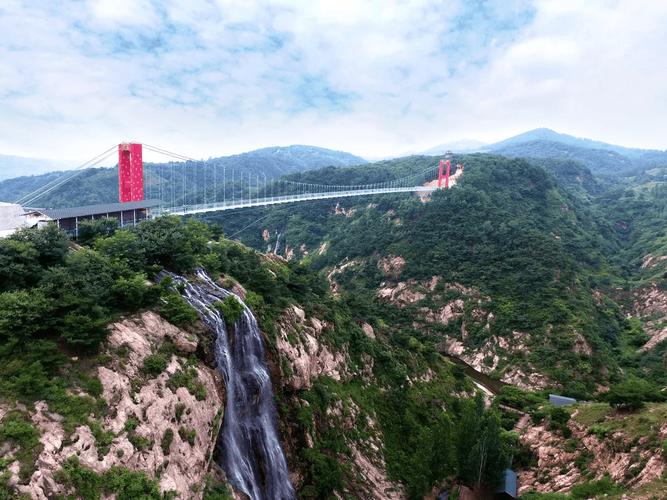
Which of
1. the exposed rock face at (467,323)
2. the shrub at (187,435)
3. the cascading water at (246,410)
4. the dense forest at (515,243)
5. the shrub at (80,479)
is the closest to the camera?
the shrub at (80,479)

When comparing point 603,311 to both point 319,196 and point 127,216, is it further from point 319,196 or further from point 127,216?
point 127,216

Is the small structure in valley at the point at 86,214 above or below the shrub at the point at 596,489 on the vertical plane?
above

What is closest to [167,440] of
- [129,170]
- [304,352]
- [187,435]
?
[187,435]

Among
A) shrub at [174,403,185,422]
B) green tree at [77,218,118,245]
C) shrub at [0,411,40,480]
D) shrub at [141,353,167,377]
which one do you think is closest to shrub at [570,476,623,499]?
shrub at [174,403,185,422]

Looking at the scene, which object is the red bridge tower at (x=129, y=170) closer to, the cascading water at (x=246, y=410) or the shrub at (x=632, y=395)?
the cascading water at (x=246, y=410)

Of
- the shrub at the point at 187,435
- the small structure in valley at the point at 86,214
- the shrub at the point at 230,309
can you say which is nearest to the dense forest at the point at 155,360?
the shrub at the point at 230,309

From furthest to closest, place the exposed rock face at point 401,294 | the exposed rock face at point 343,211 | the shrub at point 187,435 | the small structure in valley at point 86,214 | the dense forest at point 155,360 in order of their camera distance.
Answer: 1. the exposed rock face at point 343,211
2. the exposed rock face at point 401,294
3. the small structure in valley at point 86,214
4. the shrub at point 187,435
5. the dense forest at point 155,360

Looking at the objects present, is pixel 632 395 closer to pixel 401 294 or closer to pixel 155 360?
pixel 155 360

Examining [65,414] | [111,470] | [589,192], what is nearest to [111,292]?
[65,414]
